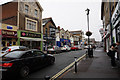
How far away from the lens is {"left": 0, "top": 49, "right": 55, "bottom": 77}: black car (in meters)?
4.85

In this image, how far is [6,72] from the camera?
187 inches

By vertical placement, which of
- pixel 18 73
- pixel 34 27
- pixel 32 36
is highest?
pixel 34 27

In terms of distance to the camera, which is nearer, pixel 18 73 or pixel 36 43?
pixel 18 73

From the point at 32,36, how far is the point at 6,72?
671 inches

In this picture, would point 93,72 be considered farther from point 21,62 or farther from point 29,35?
point 29,35

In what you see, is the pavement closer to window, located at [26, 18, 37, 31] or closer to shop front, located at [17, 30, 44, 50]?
shop front, located at [17, 30, 44, 50]

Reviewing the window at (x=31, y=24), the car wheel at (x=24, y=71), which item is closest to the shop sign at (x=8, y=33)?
the window at (x=31, y=24)

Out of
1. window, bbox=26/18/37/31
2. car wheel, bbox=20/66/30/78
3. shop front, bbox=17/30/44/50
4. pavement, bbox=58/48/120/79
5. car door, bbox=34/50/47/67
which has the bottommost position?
pavement, bbox=58/48/120/79

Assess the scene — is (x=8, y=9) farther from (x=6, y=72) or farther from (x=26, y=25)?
(x=6, y=72)

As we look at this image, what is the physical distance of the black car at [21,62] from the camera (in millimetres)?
4849

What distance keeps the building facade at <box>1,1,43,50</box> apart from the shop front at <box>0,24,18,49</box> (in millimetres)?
902

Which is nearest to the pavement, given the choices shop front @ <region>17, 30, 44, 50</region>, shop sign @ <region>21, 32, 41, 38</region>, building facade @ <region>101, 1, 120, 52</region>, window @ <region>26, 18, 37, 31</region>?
building facade @ <region>101, 1, 120, 52</region>

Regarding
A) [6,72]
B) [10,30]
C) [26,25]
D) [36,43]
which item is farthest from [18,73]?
[36,43]

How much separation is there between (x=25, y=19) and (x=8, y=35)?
5.35 meters
